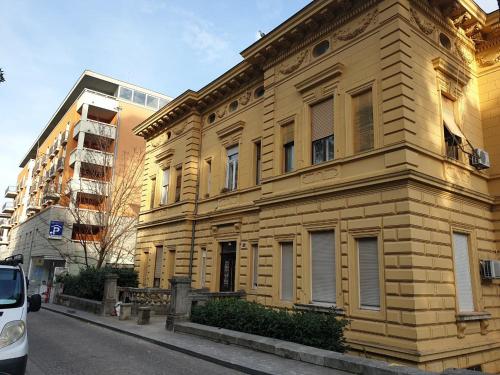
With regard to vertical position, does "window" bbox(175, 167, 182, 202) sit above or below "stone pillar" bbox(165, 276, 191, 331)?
above

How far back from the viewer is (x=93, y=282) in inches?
813

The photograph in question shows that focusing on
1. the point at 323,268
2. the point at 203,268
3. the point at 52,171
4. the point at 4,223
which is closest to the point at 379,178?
the point at 323,268

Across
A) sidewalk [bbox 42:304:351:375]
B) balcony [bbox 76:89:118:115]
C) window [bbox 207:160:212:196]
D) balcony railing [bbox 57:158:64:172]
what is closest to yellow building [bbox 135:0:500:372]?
window [bbox 207:160:212:196]

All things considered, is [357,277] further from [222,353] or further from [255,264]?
[255,264]

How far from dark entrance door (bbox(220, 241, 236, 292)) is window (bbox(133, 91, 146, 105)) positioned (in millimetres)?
26394

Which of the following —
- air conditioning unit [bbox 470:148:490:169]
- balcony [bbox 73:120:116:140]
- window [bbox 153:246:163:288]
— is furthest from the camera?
balcony [bbox 73:120:116:140]

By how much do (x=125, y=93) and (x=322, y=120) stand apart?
3055cm

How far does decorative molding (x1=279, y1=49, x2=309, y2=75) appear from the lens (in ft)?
47.9

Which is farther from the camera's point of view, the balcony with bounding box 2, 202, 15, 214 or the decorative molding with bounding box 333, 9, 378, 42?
the balcony with bounding box 2, 202, 15, 214

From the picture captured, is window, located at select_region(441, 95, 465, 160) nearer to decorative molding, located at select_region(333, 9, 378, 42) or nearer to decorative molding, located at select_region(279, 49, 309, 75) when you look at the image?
decorative molding, located at select_region(333, 9, 378, 42)

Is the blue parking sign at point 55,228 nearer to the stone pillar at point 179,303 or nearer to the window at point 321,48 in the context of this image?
the stone pillar at point 179,303

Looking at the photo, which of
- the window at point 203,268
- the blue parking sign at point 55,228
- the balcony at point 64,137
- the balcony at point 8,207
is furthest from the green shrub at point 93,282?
the balcony at point 8,207

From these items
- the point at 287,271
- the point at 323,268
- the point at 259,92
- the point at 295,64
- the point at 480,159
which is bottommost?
the point at 287,271

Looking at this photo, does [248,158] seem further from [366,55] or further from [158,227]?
[158,227]
